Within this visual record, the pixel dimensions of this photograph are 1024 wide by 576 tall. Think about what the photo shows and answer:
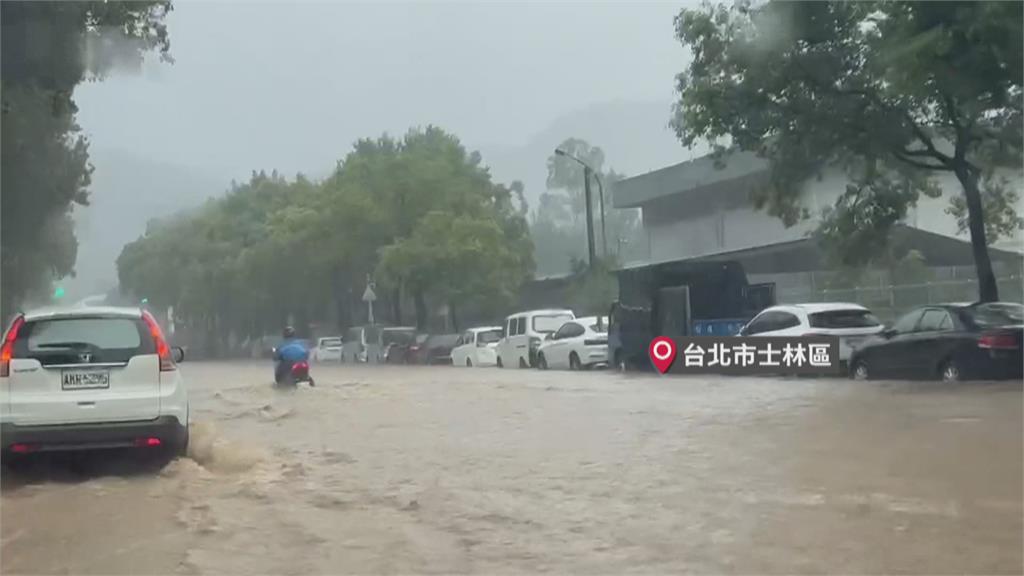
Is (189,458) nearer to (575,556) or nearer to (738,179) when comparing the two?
(575,556)

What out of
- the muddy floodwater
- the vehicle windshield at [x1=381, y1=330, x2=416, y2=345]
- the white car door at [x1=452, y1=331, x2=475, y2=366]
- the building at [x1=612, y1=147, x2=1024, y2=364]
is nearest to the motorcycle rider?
the muddy floodwater

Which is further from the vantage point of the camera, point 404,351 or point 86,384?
point 404,351

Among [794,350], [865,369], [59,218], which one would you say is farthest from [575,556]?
[59,218]

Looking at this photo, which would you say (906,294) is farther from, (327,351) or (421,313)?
(327,351)

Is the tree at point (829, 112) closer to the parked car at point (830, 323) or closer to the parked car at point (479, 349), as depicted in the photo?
the parked car at point (830, 323)

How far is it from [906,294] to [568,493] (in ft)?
62.8

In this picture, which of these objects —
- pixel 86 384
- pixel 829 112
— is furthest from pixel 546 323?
pixel 86 384

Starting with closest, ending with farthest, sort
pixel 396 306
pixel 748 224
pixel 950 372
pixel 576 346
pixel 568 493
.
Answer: pixel 568 493, pixel 950 372, pixel 576 346, pixel 748 224, pixel 396 306

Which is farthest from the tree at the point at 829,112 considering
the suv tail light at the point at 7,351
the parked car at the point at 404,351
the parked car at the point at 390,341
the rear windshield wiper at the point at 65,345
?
the parked car at the point at 390,341

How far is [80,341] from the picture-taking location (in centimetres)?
1034

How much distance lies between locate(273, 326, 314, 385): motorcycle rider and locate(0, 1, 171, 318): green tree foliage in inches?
192

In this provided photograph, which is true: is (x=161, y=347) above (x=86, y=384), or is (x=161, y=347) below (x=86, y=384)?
above

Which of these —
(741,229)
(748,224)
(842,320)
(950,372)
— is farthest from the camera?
(741,229)

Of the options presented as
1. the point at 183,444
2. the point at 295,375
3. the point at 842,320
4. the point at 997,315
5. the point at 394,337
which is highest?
the point at 394,337
